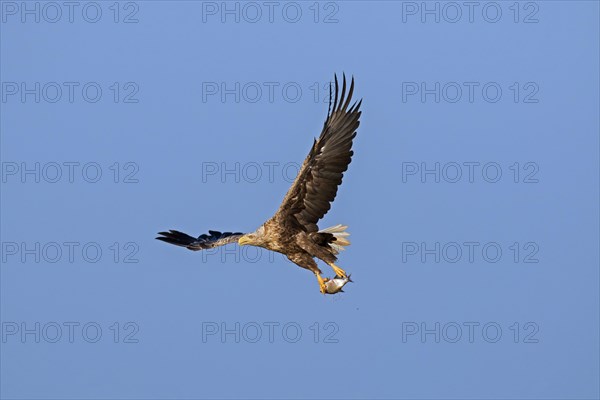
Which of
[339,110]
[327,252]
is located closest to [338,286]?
[327,252]

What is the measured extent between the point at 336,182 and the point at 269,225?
1112 mm

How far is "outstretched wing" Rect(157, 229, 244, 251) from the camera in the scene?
800 inches

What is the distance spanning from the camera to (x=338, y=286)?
16922 mm

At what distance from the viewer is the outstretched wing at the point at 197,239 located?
→ 20312mm

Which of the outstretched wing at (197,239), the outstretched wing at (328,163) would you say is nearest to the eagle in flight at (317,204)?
the outstretched wing at (328,163)

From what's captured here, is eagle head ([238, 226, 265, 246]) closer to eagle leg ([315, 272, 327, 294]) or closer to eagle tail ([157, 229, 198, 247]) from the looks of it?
eagle leg ([315, 272, 327, 294])

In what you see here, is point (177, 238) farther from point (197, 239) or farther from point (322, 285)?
point (322, 285)

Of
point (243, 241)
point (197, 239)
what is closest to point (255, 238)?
point (243, 241)

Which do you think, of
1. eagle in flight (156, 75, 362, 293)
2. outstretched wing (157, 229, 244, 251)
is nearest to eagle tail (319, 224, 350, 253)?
eagle in flight (156, 75, 362, 293)

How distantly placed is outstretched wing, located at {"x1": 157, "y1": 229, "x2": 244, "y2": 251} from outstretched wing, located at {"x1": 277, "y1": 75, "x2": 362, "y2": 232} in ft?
8.58

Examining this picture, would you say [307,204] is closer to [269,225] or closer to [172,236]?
[269,225]

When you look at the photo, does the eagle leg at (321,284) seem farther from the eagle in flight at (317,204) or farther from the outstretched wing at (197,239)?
the outstretched wing at (197,239)

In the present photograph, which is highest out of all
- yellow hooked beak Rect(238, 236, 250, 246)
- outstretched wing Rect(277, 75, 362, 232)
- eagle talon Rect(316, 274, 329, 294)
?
outstretched wing Rect(277, 75, 362, 232)

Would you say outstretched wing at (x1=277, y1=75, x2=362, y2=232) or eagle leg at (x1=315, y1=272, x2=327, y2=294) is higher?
outstretched wing at (x1=277, y1=75, x2=362, y2=232)
